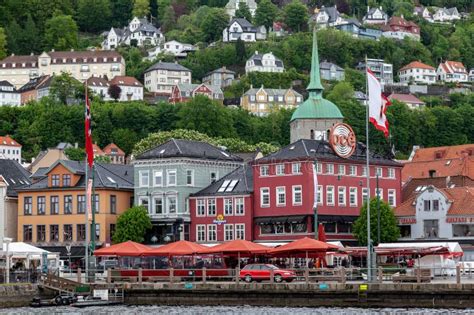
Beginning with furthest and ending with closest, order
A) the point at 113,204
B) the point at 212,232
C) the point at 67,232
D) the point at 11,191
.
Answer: the point at 11,191 < the point at 113,204 < the point at 67,232 < the point at 212,232

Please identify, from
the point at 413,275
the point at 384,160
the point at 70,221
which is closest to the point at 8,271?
the point at 413,275

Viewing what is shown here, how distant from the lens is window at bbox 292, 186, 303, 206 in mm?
97562

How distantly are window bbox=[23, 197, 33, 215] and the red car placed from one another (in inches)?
1397

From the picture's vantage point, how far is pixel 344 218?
99.2 m

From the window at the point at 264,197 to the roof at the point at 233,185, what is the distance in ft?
4.50

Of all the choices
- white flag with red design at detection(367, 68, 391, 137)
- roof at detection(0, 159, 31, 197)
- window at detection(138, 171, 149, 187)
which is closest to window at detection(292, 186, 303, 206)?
window at detection(138, 171, 149, 187)

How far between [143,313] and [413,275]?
15585mm

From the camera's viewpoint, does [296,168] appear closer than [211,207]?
Yes

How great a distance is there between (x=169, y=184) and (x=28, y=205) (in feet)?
38.5

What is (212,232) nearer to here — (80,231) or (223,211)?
(223,211)

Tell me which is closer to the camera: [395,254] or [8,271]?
[8,271]

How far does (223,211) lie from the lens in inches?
3984

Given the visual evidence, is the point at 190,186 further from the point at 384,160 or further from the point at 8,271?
the point at 8,271

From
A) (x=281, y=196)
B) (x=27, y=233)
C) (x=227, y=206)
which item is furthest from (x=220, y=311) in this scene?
(x=27, y=233)
